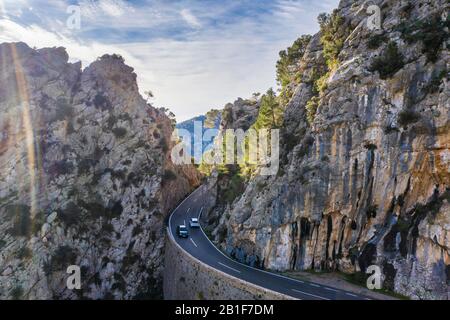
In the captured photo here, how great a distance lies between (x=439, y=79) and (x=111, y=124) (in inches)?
2163

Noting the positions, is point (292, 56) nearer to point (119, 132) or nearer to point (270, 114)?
point (270, 114)

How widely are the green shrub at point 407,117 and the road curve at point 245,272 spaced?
17637 millimetres

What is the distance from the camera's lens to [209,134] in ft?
271

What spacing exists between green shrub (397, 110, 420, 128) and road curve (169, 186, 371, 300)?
57.9 feet

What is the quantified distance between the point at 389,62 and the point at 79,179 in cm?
5037

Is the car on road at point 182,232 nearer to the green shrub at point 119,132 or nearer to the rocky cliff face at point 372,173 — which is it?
the rocky cliff face at point 372,173

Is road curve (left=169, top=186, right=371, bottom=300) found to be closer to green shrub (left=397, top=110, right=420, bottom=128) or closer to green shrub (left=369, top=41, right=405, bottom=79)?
green shrub (left=397, top=110, right=420, bottom=128)

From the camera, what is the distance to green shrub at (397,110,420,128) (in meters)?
35.8

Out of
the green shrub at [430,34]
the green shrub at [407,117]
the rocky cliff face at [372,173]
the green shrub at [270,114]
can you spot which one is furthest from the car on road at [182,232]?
the green shrub at [430,34]

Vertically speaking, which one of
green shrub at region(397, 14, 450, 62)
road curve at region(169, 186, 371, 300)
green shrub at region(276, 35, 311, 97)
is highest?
green shrub at region(276, 35, 311, 97)

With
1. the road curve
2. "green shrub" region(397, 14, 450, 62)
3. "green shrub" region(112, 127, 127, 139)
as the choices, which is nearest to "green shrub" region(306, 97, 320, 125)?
"green shrub" region(397, 14, 450, 62)

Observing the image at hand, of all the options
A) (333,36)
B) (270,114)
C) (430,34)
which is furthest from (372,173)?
(333,36)

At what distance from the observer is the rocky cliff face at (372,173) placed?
33125 millimetres

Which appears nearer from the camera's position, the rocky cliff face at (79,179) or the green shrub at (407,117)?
the green shrub at (407,117)
